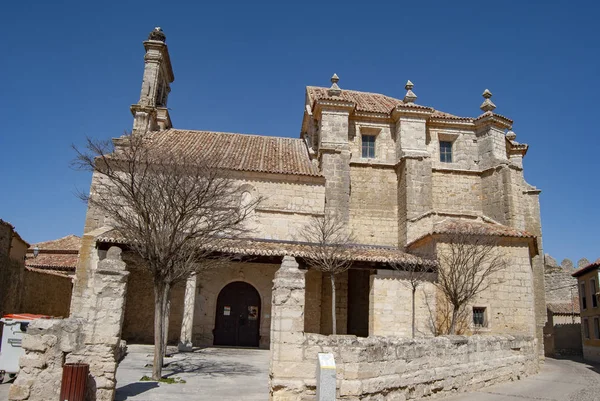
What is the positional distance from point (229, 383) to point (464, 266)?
8598 millimetres

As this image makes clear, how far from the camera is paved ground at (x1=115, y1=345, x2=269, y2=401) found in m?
7.74

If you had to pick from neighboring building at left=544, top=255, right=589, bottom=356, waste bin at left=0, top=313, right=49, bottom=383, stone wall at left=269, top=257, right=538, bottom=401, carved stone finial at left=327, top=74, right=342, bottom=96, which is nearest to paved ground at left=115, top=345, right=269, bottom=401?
stone wall at left=269, top=257, right=538, bottom=401

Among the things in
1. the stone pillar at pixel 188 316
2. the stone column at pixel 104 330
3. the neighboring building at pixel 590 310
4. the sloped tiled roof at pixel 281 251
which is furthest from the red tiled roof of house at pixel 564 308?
the stone column at pixel 104 330

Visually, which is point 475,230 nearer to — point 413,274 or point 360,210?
point 413,274

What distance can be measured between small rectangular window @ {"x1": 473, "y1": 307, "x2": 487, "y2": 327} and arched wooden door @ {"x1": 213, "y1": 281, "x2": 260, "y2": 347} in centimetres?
778

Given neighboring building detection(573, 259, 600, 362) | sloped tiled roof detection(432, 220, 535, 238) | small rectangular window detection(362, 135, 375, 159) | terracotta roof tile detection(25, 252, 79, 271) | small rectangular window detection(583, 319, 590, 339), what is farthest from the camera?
small rectangular window detection(583, 319, 590, 339)

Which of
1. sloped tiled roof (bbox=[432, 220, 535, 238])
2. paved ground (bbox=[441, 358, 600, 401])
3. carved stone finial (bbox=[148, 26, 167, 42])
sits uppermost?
carved stone finial (bbox=[148, 26, 167, 42])

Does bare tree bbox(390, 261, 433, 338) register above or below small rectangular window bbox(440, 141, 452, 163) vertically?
below

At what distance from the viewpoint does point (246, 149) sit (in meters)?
20.6

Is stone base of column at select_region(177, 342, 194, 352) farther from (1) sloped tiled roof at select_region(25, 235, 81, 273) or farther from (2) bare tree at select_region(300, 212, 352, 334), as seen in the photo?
(1) sloped tiled roof at select_region(25, 235, 81, 273)

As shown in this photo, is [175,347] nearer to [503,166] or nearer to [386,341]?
[386,341]

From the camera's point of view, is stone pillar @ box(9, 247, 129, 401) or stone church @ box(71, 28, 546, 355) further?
stone church @ box(71, 28, 546, 355)

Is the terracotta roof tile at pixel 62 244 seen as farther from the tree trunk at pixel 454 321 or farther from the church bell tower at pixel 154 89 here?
the tree trunk at pixel 454 321

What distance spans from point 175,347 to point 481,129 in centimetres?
1620
